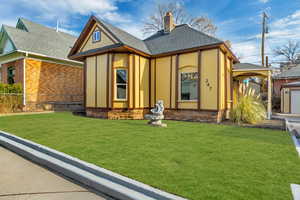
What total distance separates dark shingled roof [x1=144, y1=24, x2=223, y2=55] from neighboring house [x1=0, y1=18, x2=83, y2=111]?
25.2ft

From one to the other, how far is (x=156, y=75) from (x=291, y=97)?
1380 centimetres

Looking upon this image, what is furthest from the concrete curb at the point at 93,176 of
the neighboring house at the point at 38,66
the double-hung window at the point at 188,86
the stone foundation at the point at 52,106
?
the neighboring house at the point at 38,66

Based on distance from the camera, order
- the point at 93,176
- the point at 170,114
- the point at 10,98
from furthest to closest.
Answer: the point at 10,98, the point at 170,114, the point at 93,176

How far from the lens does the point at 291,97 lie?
15.9 meters

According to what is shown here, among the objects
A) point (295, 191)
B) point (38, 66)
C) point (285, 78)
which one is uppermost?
point (38, 66)

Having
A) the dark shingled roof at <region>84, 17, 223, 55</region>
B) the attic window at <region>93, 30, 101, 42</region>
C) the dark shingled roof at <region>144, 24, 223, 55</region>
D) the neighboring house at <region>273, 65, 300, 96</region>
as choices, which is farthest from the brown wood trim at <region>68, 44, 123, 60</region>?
the neighboring house at <region>273, 65, 300, 96</region>

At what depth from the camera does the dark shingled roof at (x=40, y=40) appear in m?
13.0

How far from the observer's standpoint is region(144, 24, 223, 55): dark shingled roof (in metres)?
9.42

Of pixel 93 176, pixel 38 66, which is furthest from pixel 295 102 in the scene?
pixel 38 66

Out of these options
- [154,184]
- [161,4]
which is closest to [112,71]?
[154,184]

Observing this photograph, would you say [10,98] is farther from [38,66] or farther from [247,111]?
[247,111]

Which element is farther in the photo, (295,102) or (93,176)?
(295,102)

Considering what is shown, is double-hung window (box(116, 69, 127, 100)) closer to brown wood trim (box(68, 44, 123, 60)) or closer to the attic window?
brown wood trim (box(68, 44, 123, 60))

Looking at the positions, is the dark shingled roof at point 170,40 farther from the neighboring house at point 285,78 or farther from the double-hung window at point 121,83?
the neighboring house at point 285,78
